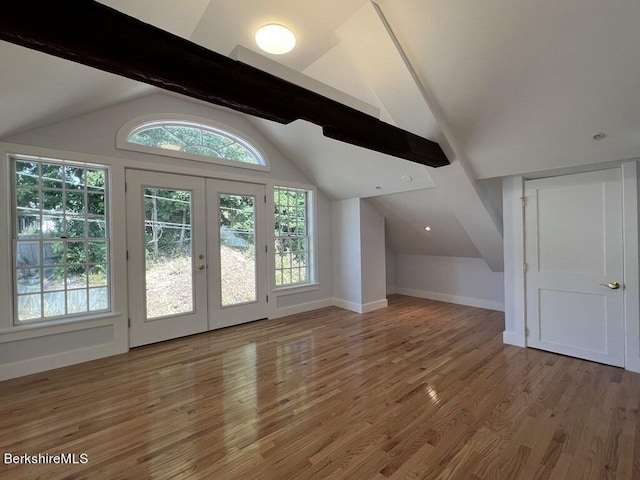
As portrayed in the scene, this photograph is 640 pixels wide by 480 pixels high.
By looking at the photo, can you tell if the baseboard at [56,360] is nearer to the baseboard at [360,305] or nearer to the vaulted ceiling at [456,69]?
the vaulted ceiling at [456,69]

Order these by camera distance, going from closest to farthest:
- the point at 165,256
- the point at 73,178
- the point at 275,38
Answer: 1. the point at 275,38
2. the point at 73,178
3. the point at 165,256

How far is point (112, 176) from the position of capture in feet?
10.7

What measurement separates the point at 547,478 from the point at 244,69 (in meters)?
2.86

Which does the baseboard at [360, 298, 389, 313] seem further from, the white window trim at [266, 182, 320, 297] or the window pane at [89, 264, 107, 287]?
the window pane at [89, 264, 107, 287]

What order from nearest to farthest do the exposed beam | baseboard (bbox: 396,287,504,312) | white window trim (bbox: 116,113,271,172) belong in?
the exposed beam
white window trim (bbox: 116,113,271,172)
baseboard (bbox: 396,287,504,312)

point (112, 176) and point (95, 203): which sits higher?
point (112, 176)

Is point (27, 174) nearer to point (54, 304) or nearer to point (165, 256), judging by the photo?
point (54, 304)

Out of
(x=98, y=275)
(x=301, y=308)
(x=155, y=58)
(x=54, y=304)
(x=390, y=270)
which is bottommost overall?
(x=301, y=308)

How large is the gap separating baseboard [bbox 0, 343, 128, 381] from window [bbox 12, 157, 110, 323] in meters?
0.39

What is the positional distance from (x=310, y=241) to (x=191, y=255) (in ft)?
6.72

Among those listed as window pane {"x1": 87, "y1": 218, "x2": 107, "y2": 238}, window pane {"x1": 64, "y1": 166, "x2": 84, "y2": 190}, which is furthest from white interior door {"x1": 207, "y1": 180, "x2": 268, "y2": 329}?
window pane {"x1": 64, "y1": 166, "x2": 84, "y2": 190}

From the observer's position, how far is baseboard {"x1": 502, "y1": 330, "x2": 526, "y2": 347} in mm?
3373

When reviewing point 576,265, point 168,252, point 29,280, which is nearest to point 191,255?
point 168,252

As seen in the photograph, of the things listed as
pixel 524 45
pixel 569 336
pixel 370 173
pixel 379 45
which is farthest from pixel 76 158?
pixel 569 336
